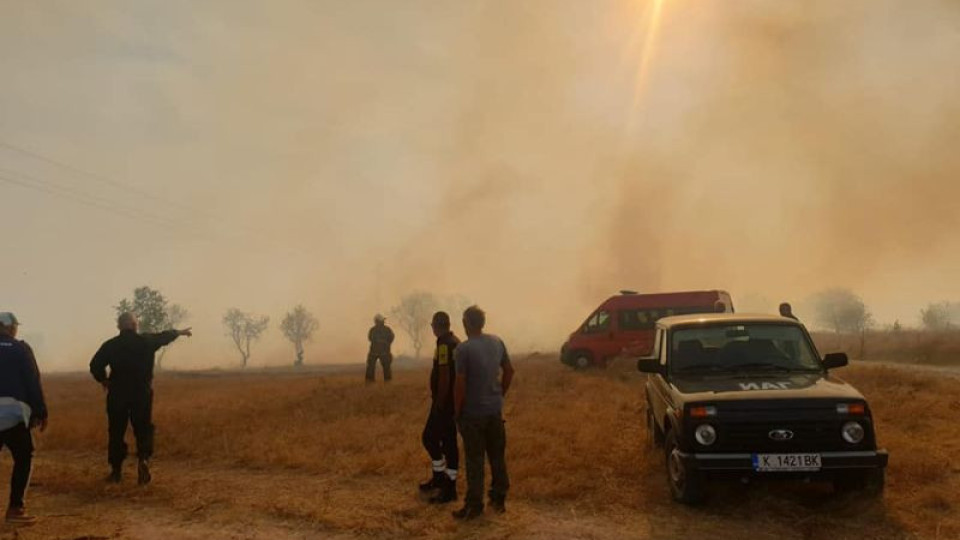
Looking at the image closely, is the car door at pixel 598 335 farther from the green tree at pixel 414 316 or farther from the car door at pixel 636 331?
the green tree at pixel 414 316

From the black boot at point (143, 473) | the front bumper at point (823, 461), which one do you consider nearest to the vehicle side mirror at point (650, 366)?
the front bumper at point (823, 461)

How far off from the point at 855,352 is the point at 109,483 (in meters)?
33.5

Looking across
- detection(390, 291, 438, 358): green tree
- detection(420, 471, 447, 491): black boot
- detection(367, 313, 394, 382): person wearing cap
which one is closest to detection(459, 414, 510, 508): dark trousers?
detection(420, 471, 447, 491): black boot

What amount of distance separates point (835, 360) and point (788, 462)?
167 centimetres

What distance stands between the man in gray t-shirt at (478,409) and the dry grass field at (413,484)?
261 millimetres

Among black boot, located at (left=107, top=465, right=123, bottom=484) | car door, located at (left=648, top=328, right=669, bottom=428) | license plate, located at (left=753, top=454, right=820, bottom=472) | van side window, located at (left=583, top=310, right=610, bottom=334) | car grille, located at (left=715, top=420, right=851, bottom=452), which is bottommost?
Answer: black boot, located at (left=107, top=465, right=123, bottom=484)

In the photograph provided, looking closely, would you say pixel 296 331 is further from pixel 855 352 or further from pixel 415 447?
pixel 415 447

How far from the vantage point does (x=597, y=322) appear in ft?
71.5

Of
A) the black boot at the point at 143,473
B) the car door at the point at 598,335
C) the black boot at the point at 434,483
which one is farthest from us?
the car door at the point at 598,335

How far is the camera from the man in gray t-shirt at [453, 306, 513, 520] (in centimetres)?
622

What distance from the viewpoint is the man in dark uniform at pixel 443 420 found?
675 cm

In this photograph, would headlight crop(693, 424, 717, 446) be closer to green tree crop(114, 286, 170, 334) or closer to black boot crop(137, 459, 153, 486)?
black boot crop(137, 459, 153, 486)

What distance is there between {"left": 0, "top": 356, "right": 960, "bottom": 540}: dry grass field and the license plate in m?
0.50

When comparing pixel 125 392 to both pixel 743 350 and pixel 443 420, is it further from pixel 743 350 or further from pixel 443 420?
pixel 743 350
